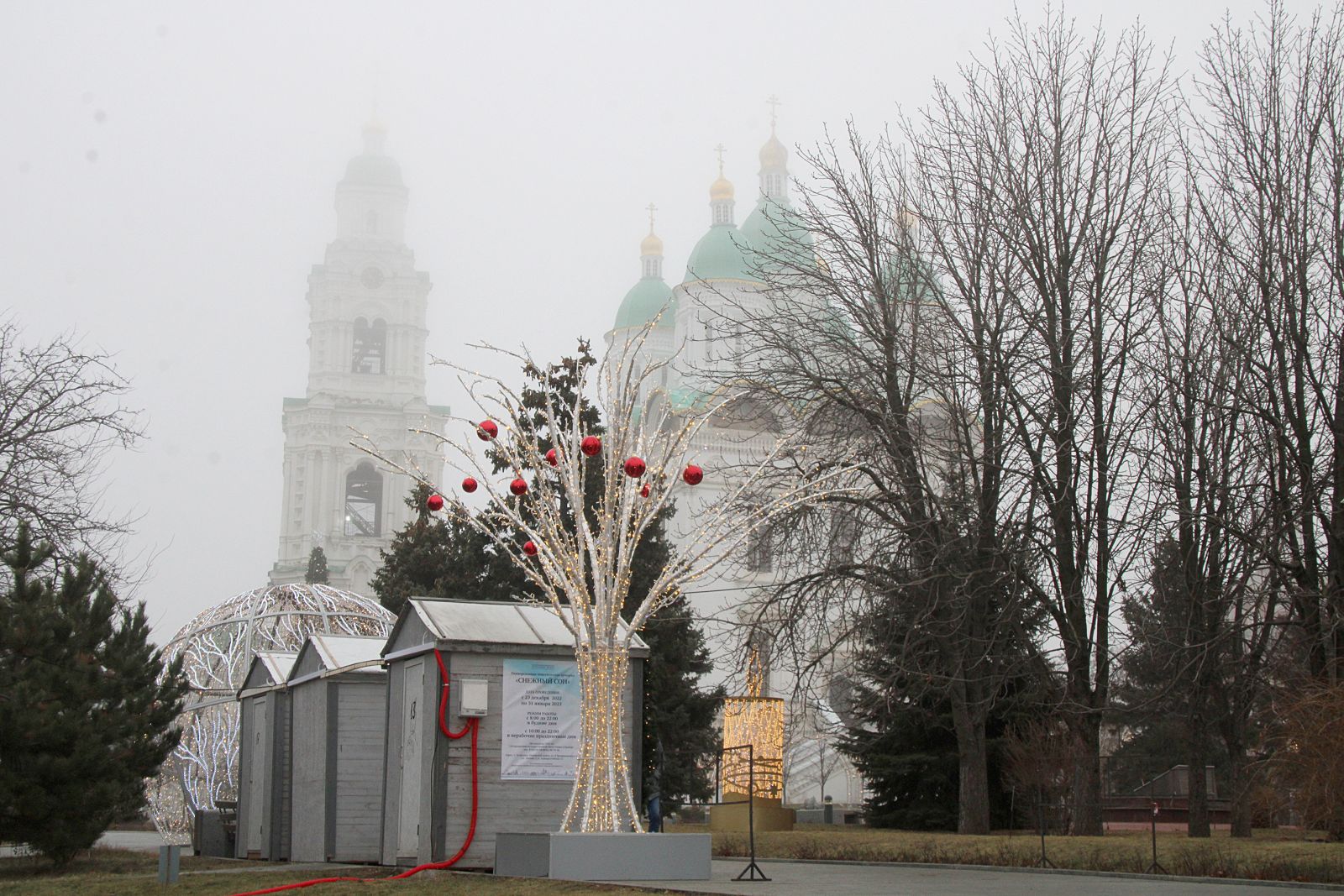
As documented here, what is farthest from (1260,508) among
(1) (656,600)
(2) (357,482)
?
(2) (357,482)

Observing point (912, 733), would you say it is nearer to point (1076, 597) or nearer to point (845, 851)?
point (1076, 597)

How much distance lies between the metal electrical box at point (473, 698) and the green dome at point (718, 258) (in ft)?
165

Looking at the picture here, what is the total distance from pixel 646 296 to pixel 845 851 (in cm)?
5958

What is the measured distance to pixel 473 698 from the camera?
14.0 metres

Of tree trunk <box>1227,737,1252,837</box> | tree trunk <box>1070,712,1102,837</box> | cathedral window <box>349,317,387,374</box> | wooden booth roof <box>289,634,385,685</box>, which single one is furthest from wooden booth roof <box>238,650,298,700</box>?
cathedral window <box>349,317,387,374</box>

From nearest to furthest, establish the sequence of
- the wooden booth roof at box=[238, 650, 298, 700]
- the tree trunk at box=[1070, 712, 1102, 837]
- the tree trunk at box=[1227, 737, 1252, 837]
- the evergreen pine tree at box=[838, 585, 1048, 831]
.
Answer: the tree trunk at box=[1227, 737, 1252, 837] → the wooden booth roof at box=[238, 650, 298, 700] → the tree trunk at box=[1070, 712, 1102, 837] → the evergreen pine tree at box=[838, 585, 1048, 831]

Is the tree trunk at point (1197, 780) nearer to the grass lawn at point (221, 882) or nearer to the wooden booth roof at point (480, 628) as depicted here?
the wooden booth roof at point (480, 628)

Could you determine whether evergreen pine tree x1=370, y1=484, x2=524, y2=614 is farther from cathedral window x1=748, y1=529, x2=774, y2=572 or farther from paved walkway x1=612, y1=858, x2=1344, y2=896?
paved walkway x1=612, y1=858, x2=1344, y2=896

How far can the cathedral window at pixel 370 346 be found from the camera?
97.2 meters

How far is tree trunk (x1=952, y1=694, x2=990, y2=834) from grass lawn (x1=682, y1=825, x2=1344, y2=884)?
2.06 metres

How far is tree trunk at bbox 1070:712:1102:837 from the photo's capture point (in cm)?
2045

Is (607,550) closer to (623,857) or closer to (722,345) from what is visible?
(623,857)

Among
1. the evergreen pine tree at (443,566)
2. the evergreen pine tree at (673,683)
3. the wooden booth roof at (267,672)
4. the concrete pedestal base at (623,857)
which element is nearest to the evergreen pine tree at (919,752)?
the evergreen pine tree at (673,683)

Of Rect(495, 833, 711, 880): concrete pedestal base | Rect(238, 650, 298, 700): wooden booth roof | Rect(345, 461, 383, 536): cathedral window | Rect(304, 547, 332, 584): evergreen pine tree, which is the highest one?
Rect(345, 461, 383, 536): cathedral window
